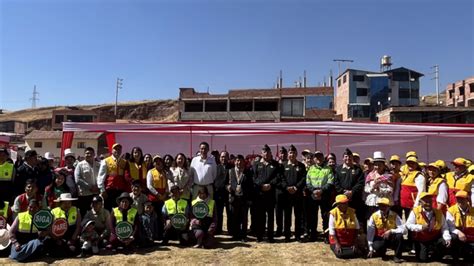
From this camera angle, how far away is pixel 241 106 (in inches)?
1704

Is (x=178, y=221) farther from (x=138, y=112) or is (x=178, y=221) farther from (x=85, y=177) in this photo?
(x=138, y=112)

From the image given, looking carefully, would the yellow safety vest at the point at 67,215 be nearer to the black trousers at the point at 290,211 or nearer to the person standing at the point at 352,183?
the black trousers at the point at 290,211

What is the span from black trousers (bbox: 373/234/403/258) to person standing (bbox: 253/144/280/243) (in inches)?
68.0

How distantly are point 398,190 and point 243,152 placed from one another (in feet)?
17.4

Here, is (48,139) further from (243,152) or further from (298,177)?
(298,177)

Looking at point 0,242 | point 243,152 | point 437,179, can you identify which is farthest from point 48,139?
point 437,179

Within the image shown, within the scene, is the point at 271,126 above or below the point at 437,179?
above

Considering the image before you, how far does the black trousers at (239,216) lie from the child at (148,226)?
4.18 ft

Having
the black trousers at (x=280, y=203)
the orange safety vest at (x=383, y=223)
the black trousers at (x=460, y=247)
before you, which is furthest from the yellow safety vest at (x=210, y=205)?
the black trousers at (x=460, y=247)

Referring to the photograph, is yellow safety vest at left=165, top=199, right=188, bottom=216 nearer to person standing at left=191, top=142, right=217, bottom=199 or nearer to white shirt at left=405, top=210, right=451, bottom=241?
person standing at left=191, top=142, right=217, bottom=199

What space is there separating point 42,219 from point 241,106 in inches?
1488

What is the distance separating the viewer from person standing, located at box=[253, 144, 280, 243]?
6727 mm

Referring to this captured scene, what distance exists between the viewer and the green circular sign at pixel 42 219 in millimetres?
5816

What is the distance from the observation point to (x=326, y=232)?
22.2 feet
